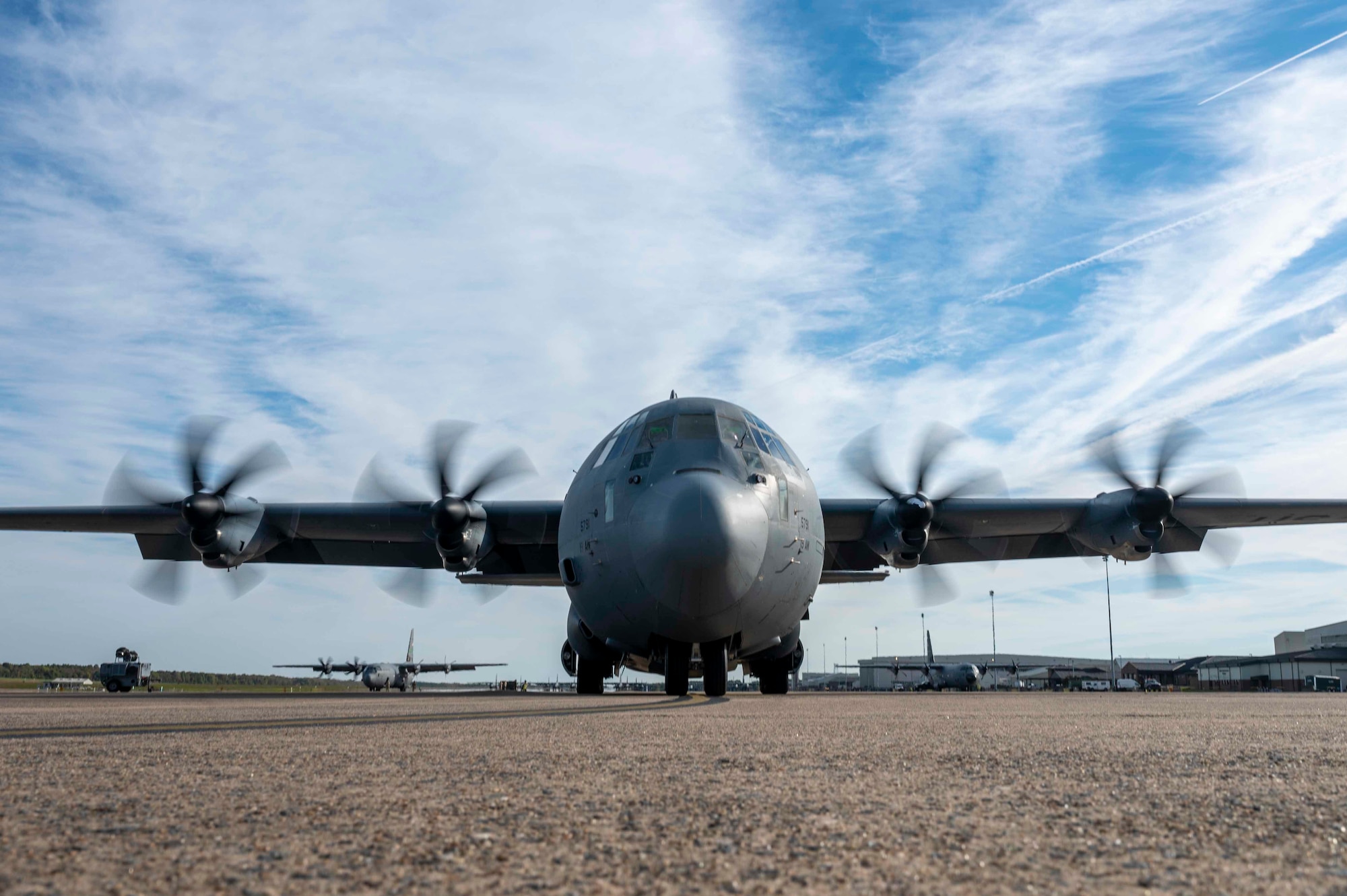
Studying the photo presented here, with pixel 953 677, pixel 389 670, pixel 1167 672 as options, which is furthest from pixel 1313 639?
pixel 389 670

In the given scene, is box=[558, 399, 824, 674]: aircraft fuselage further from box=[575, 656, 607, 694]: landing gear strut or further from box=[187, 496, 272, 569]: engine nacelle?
box=[187, 496, 272, 569]: engine nacelle

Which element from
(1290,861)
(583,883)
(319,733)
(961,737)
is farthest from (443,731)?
(1290,861)

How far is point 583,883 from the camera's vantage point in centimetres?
193

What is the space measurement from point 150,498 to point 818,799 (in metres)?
19.0

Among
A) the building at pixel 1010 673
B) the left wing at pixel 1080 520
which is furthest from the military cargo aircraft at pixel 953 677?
the left wing at pixel 1080 520

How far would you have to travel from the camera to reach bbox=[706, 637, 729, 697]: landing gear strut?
12461 mm

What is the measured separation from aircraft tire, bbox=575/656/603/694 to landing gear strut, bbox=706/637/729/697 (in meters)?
3.95

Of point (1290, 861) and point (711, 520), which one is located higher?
point (711, 520)

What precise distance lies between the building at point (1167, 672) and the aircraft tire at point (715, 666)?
70555mm

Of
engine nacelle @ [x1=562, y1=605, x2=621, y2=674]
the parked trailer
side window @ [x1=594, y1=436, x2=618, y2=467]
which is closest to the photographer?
side window @ [x1=594, y1=436, x2=618, y2=467]

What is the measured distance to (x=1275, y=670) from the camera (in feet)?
230

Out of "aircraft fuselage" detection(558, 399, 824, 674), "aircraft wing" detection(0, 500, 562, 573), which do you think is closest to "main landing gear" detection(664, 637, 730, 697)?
"aircraft fuselage" detection(558, 399, 824, 674)

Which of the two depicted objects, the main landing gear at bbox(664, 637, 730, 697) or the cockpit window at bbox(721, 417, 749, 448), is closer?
the cockpit window at bbox(721, 417, 749, 448)

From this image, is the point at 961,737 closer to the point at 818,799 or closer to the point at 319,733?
the point at 818,799
